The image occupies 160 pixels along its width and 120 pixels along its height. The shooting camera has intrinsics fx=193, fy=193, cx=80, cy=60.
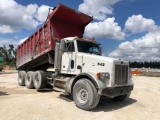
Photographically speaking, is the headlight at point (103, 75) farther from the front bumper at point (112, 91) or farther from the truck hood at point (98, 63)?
the front bumper at point (112, 91)

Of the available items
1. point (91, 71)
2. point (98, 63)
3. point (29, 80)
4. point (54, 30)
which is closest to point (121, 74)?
point (98, 63)

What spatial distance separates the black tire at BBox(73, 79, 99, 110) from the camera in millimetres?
6590

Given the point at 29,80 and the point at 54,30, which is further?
the point at 29,80

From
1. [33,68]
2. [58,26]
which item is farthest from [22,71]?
[58,26]

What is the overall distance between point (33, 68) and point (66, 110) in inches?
264

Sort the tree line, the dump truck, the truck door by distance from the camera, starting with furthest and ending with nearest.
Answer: the tree line
the truck door
the dump truck

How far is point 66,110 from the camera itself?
6570mm

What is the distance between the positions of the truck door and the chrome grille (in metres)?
1.95

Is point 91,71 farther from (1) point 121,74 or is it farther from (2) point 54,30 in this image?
(2) point 54,30

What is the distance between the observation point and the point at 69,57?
8.30 metres

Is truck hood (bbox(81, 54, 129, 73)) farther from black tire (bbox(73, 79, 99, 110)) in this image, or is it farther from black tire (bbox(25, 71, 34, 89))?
black tire (bbox(25, 71, 34, 89))

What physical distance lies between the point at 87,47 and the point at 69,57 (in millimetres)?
897

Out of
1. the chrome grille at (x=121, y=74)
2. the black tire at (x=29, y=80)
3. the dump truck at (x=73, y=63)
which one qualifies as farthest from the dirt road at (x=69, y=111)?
the black tire at (x=29, y=80)

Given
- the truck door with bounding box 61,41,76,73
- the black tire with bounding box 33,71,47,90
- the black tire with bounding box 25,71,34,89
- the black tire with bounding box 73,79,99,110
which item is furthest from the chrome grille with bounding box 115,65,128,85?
the black tire with bounding box 25,71,34,89
